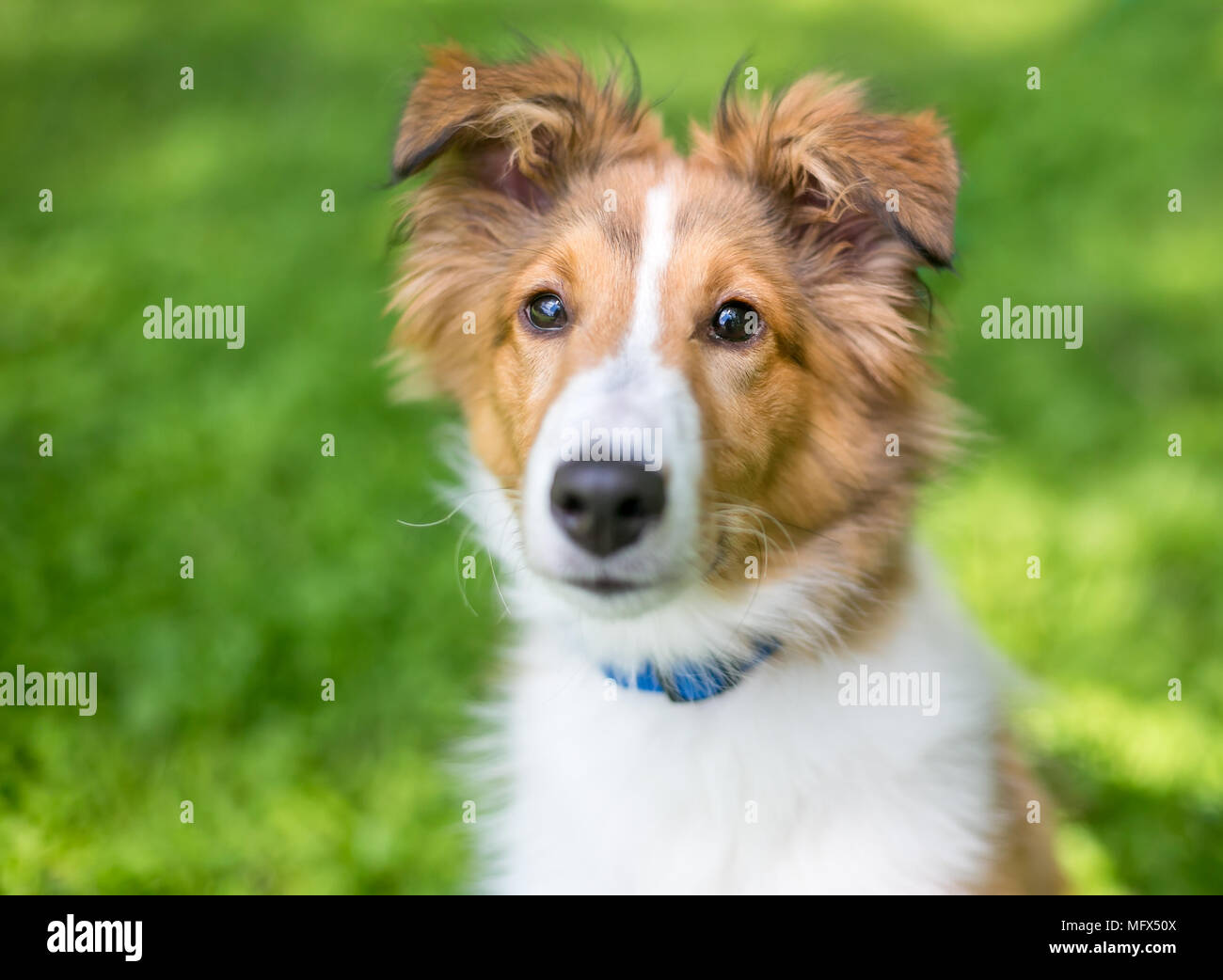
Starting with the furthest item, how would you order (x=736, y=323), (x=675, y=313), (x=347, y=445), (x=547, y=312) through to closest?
(x=347, y=445) → (x=547, y=312) → (x=736, y=323) → (x=675, y=313)

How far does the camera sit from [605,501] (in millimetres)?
2668

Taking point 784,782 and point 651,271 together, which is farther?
point 784,782

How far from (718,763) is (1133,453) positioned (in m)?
4.07

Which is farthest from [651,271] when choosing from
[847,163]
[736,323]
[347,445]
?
[347,445]

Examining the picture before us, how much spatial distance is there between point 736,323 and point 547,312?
541 millimetres

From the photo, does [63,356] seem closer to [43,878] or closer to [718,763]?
[43,878]

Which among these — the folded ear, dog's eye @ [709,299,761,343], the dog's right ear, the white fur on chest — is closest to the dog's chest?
the white fur on chest

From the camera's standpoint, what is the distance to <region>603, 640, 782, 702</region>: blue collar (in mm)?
3201

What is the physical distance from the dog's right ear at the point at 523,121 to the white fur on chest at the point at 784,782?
1.50 meters

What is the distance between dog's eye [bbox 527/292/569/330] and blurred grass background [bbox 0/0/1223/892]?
2.75 feet

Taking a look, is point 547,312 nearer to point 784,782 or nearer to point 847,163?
point 847,163

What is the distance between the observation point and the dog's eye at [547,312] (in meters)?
3.17

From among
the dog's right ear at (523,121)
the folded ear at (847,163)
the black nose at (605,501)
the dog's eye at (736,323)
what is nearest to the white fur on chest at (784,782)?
the black nose at (605,501)
